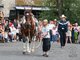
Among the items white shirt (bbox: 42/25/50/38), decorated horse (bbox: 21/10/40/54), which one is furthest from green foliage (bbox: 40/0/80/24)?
white shirt (bbox: 42/25/50/38)

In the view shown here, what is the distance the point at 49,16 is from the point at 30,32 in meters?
22.0

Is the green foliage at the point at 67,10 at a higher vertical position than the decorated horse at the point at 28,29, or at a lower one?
lower

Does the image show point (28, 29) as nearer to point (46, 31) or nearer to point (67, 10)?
point (46, 31)

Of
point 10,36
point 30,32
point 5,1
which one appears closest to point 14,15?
point 5,1

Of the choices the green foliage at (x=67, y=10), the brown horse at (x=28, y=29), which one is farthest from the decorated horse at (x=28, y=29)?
the green foliage at (x=67, y=10)

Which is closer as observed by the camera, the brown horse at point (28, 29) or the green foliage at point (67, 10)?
the brown horse at point (28, 29)

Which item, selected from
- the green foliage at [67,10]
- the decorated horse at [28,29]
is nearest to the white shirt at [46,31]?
the decorated horse at [28,29]

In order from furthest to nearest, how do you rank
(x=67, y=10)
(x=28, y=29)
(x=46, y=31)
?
(x=67, y=10)
(x=28, y=29)
(x=46, y=31)

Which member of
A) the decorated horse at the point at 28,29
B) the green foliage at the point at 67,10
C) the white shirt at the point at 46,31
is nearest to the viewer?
the white shirt at the point at 46,31

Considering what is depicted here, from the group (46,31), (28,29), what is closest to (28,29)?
(28,29)

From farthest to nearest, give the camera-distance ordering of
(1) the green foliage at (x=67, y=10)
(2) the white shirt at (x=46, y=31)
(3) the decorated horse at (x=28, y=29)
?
(1) the green foliage at (x=67, y=10), (3) the decorated horse at (x=28, y=29), (2) the white shirt at (x=46, y=31)

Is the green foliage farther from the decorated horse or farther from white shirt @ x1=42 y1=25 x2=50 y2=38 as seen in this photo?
white shirt @ x1=42 y1=25 x2=50 y2=38

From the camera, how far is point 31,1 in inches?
2074

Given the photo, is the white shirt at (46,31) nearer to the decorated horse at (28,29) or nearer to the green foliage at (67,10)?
the decorated horse at (28,29)
